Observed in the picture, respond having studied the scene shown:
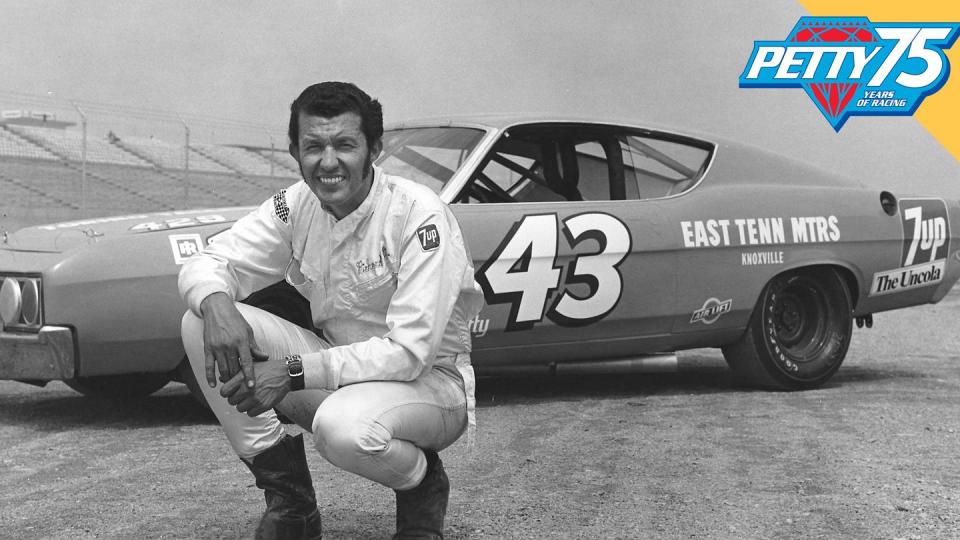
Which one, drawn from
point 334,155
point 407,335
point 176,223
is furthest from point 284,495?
point 176,223

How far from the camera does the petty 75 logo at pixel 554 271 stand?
497 cm

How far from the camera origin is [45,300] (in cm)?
441

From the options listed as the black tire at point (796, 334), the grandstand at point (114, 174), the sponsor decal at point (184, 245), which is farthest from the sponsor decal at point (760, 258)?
the grandstand at point (114, 174)

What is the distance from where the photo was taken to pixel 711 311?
18.4 ft

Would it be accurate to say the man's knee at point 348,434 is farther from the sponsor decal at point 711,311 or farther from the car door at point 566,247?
the sponsor decal at point 711,311

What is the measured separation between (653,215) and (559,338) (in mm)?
802

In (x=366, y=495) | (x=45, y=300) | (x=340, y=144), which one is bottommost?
(x=366, y=495)

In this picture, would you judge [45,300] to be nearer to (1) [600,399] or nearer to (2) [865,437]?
(1) [600,399]

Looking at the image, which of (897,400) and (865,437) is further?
(897,400)

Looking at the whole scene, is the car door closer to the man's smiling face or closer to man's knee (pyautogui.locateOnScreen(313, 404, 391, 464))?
the man's smiling face

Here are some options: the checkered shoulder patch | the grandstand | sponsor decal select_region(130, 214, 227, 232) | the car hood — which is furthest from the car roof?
the grandstand

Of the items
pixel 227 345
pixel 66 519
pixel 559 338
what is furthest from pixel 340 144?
pixel 559 338

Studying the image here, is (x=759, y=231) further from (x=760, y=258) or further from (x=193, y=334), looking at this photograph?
(x=193, y=334)

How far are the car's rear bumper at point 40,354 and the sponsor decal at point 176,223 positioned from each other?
1.72 ft
